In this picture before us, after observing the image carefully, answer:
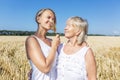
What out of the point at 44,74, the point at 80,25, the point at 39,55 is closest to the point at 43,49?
the point at 39,55

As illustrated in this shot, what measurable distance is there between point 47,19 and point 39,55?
37 cm

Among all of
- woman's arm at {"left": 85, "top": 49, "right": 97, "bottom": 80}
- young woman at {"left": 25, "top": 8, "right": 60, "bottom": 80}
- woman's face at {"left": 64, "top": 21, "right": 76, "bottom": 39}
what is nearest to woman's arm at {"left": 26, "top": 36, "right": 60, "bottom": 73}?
young woman at {"left": 25, "top": 8, "right": 60, "bottom": 80}

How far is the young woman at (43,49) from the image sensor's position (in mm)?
2965

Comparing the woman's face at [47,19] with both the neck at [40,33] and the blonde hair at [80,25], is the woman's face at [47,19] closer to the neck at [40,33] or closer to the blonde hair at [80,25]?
the neck at [40,33]

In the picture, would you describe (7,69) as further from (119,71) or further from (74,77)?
(74,77)

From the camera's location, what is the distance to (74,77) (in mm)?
3039

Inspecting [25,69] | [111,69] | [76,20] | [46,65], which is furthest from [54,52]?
[111,69]

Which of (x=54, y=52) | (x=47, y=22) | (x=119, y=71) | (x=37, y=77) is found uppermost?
(x=47, y=22)

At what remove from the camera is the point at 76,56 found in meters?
3.04

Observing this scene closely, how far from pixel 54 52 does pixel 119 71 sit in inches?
153

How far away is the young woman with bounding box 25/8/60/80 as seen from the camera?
2.96 meters

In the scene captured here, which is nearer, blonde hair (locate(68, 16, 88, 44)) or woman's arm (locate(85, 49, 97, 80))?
woman's arm (locate(85, 49, 97, 80))

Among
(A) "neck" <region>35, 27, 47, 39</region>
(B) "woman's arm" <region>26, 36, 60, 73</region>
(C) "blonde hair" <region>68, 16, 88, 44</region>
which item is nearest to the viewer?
(B) "woman's arm" <region>26, 36, 60, 73</region>

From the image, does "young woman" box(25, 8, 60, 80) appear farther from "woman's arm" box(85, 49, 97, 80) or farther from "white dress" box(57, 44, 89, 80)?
"woman's arm" box(85, 49, 97, 80)
